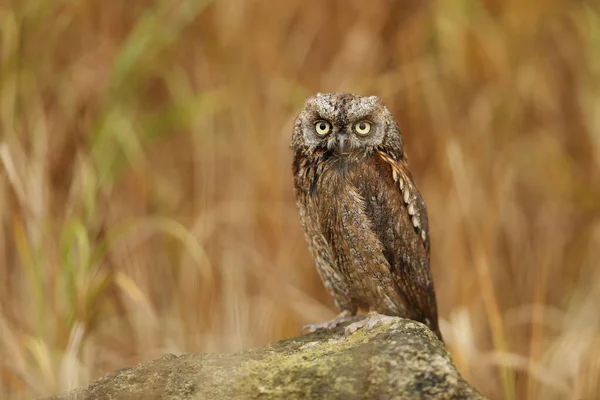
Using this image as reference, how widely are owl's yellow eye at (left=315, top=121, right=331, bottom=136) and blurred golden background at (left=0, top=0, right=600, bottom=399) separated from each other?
2.58ft

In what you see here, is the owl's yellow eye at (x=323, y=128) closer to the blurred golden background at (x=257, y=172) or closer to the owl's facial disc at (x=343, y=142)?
the owl's facial disc at (x=343, y=142)

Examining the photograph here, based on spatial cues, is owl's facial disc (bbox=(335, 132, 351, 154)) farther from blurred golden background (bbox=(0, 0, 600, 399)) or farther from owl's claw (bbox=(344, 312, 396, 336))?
blurred golden background (bbox=(0, 0, 600, 399))

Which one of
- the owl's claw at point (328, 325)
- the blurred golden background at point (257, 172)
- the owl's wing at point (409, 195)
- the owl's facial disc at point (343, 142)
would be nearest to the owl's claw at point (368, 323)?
the owl's claw at point (328, 325)

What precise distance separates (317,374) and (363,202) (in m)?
0.66

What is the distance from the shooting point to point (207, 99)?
332 centimetres

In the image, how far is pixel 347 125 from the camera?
2072 mm

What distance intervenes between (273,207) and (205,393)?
171 centimetres

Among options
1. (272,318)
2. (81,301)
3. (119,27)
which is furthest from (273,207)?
(119,27)

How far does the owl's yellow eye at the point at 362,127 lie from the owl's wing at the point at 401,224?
3.5 inches

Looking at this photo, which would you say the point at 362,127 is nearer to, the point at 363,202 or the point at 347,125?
the point at 347,125

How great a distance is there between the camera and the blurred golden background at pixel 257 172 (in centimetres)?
283

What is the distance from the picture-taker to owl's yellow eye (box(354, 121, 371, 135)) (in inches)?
82.0

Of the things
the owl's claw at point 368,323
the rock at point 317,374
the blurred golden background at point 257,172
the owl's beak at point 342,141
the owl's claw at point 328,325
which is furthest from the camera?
the blurred golden background at point 257,172

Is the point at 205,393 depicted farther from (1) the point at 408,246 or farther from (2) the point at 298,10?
(2) the point at 298,10
